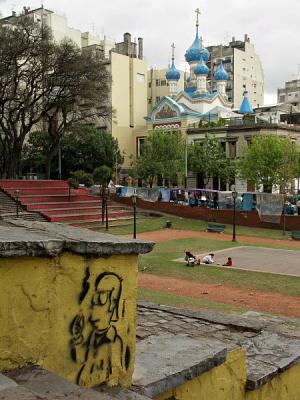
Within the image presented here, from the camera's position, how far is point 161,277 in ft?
56.5

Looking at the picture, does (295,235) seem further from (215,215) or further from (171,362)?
(171,362)

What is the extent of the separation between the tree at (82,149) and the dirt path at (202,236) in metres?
21.2

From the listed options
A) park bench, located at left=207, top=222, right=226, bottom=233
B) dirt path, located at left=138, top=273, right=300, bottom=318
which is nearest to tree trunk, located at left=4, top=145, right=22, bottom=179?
park bench, located at left=207, top=222, right=226, bottom=233

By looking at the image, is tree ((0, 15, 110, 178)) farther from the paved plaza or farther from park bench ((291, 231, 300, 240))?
the paved plaza

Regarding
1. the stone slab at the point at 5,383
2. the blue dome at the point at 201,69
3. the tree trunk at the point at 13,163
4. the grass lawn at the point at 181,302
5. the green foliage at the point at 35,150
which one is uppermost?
the blue dome at the point at 201,69

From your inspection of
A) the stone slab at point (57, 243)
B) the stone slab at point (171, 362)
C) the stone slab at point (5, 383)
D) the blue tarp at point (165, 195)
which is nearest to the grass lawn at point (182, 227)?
the blue tarp at point (165, 195)

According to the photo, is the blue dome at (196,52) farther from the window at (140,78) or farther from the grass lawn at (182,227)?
the grass lawn at (182,227)

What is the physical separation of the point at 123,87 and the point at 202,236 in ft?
116

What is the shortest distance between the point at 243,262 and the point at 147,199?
1975 cm

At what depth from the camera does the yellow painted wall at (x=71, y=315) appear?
3004 mm

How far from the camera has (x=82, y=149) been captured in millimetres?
52094

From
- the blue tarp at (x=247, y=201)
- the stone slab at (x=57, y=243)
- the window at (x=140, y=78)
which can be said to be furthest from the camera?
the window at (x=140, y=78)

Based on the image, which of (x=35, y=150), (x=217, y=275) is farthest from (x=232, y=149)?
(x=217, y=275)

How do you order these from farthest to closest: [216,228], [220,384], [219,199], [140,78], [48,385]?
[140,78]
[219,199]
[216,228]
[220,384]
[48,385]
